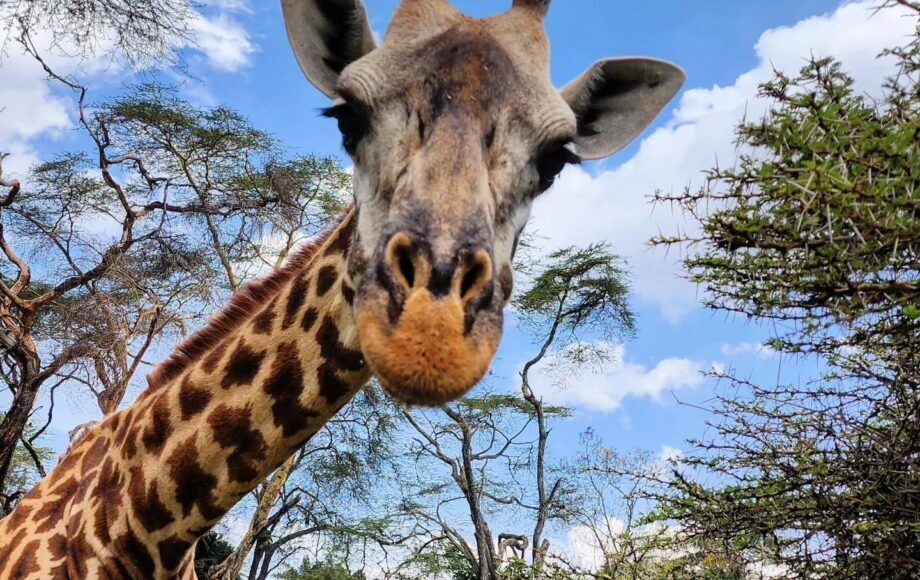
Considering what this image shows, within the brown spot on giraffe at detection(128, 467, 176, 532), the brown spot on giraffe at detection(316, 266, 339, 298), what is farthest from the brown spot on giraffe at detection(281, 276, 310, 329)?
the brown spot on giraffe at detection(128, 467, 176, 532)

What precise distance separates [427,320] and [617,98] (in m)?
1.97

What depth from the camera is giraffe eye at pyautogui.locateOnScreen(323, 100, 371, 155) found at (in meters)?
2.76

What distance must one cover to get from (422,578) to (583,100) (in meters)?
19.6

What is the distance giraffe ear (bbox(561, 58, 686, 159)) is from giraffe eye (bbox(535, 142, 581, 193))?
1.51 feet

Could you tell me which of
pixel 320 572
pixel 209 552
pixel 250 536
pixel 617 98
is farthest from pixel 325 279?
pixel 320 572

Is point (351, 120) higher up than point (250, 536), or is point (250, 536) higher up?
point (250, 536)

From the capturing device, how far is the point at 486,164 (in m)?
2.65

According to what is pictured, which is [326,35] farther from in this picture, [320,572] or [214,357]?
[320,572]

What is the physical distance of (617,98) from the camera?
360 cm

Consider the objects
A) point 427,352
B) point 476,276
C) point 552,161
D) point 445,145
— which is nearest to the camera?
point 427,352

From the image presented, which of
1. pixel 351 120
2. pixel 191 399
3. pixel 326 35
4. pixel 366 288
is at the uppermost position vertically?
pixel 326 35

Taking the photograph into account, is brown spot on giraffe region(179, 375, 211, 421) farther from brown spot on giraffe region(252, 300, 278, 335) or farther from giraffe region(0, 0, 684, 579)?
brown spot on giraffe region(252, 300, 278, 335)

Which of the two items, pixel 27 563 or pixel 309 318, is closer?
pixel 309 318

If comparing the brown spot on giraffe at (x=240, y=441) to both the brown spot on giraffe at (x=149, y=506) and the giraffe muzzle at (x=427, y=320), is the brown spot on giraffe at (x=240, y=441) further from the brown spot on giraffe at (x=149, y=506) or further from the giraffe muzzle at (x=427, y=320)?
the giraffe muzzle at (x=427, y=320)
